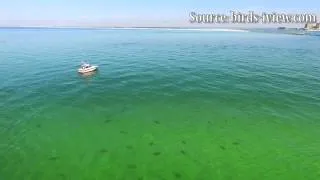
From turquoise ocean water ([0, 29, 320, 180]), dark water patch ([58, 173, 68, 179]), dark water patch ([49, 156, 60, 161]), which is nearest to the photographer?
dark water patch ([58, 173, 68, 179])

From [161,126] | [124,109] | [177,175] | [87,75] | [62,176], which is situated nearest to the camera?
[62,176]

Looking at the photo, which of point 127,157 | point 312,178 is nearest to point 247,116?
point 312,178

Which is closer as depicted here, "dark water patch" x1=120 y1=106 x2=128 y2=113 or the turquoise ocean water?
the turquoise ocean water

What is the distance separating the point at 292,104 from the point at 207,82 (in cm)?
1492

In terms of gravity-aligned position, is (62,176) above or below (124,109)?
below

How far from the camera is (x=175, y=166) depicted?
77.9 ft

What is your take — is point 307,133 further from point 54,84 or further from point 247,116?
point 54,84

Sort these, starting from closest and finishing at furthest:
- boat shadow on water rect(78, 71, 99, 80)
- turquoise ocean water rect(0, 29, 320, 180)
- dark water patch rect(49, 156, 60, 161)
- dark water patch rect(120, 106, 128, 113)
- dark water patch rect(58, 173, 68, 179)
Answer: dark water patch rect(58, 173, 68, 179)
turquoise ocean water rect(0, 29, 320, 180)
dark water patch rect(49, 156, 60, 161)
dark water patch rect(120, 106, 128, 113)
boat shadow on water rect(78, 71, 99, 80)

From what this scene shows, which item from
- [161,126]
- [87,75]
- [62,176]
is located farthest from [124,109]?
[87,75]

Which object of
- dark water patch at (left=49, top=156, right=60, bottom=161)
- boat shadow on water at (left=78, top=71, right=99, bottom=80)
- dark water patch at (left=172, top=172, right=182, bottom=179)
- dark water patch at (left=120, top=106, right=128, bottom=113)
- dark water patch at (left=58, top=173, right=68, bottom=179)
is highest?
boat shadow on water at (left=78, top=71, right=99, bottom=80)

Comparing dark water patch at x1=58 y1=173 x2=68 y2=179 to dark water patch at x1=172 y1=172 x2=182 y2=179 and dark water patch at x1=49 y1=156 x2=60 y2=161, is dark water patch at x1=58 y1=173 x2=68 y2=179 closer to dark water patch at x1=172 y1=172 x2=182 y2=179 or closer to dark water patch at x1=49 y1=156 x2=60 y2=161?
dark water patch at x1=49 y1=156 x2=60 y2=161

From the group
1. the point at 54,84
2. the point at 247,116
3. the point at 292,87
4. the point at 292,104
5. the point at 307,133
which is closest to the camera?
the point at 307,133

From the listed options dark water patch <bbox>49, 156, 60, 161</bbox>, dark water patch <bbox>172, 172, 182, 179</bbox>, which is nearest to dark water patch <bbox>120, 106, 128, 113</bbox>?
dark water patch <bbox>49, 156, 60, 161</bbox>

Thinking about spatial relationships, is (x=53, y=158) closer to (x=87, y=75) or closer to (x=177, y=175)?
(x=177, y=175)
